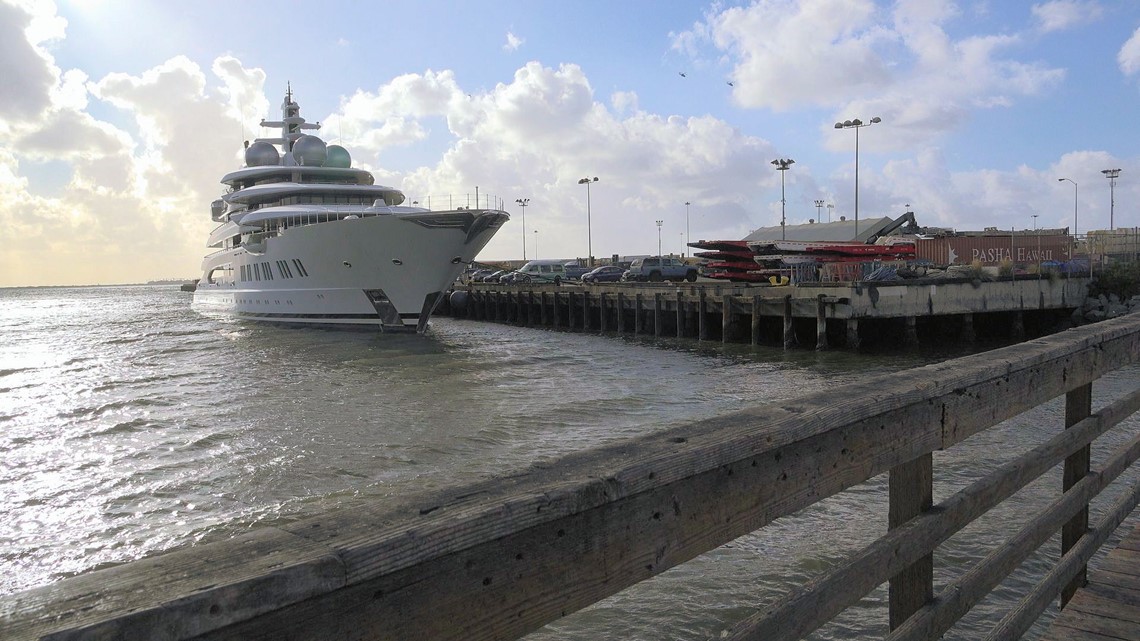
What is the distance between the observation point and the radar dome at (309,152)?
39781 millimetres

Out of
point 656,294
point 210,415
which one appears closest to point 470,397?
point 210,415

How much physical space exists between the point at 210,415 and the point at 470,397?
4.57m

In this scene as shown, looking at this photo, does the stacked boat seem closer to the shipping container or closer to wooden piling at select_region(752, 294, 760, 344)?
the shipping container

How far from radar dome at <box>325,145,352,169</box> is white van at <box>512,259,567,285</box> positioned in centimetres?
1515

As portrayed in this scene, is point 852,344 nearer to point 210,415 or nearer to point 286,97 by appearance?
point 210,415

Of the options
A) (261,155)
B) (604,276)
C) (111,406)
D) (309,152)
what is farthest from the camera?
(604,276)

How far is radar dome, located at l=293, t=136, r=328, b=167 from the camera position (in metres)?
39.8

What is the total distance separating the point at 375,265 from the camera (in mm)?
29078

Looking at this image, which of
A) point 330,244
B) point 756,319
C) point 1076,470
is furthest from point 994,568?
point 330,244

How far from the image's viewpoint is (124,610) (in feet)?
3.47

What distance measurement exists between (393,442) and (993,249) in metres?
37.2

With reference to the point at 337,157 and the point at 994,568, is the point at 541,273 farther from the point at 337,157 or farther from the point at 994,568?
the point at 994,568

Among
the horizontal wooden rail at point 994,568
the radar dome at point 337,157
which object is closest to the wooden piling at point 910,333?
the horizontal wooden rail at point 994,568

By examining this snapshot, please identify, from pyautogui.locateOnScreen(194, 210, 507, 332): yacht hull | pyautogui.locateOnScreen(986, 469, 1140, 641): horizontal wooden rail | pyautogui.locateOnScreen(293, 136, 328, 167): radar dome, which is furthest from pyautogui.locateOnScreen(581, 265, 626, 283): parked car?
pyautogui.locateOnScreen(986, 469, 1140, 641): horizontal wooden rail
